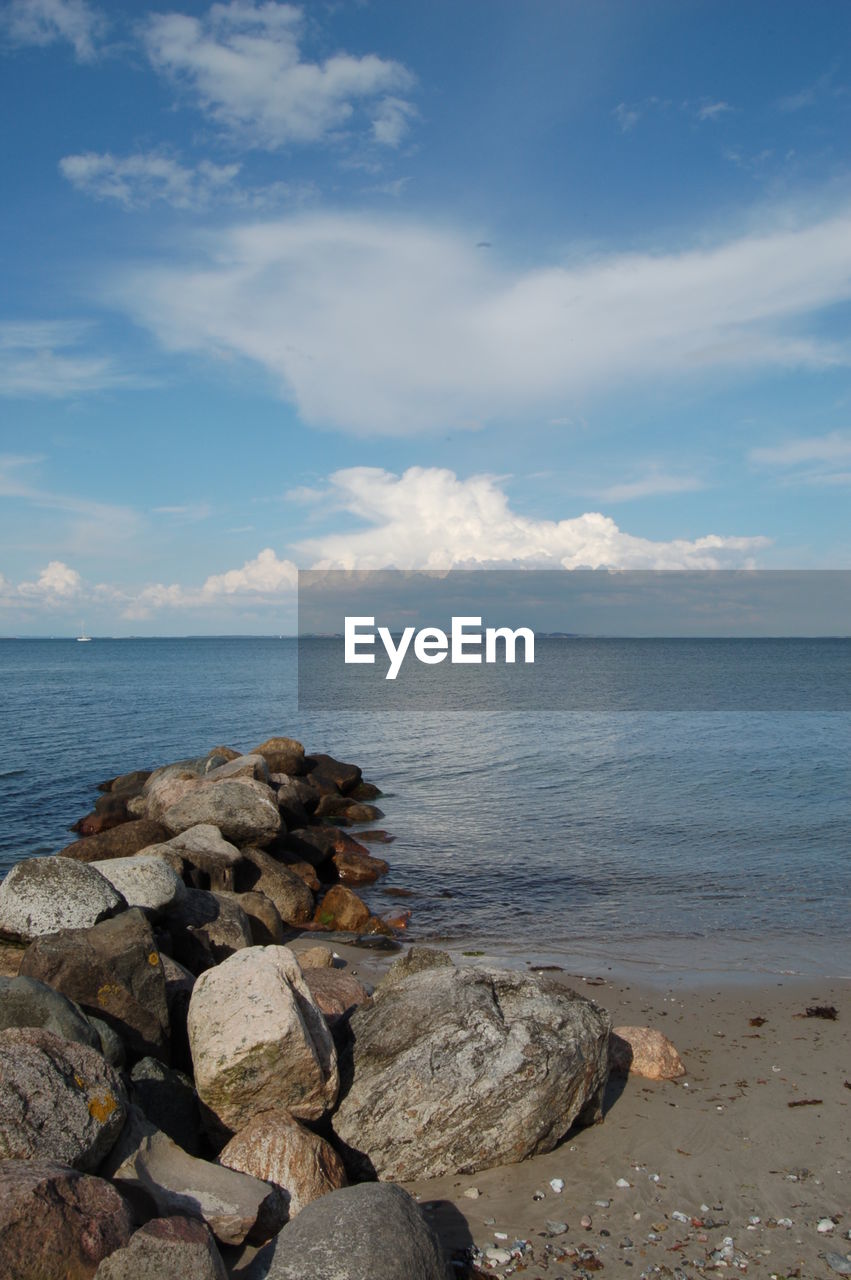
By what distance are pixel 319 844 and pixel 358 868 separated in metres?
1.48

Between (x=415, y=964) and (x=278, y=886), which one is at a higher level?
(x=415, y=964)

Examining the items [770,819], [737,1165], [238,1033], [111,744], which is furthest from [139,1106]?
[111,744]

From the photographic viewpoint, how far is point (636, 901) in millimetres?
17703

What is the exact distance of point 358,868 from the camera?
2045 centimetres

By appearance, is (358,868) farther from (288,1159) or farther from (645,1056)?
(288,1159)

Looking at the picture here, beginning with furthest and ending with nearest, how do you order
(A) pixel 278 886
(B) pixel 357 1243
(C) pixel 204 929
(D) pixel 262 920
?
(A) pixel 278 886 → (D) pixel 262 920 → (C) pixel 204 929 → (B) pixel 357 1243

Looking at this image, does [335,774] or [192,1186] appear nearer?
[192,1186]

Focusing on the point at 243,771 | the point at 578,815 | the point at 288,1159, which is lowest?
the point at 578,815

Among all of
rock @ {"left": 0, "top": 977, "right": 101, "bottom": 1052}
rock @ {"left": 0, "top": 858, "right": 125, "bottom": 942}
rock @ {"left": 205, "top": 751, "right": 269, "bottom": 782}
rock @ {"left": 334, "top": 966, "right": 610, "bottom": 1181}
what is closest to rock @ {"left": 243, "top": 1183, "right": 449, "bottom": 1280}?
rock @ {"left": 334, "top": 966, "right": 610, "bottom": 1181}

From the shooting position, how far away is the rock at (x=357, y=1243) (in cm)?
563

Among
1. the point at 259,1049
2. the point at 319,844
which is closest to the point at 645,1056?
the point at 259,1049

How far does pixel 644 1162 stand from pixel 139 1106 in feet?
14.2

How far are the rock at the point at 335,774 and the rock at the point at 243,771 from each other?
483cm

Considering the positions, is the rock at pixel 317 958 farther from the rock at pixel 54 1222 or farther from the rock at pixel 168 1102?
the rock at pixel 54 1222
